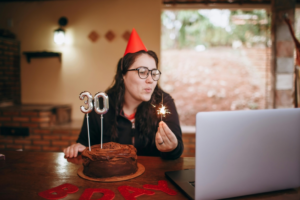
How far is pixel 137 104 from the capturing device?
162 cm

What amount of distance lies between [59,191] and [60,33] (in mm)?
3026

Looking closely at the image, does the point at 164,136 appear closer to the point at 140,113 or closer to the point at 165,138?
the point at 165,138

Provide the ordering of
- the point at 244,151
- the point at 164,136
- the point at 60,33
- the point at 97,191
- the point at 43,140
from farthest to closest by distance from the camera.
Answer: the point at 60,33
the point at 43,140
the point at 164,136
the point at 97,191
the point at 244,151

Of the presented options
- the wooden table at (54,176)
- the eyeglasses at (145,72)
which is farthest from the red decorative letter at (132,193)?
the eyeglasses at (145,72)

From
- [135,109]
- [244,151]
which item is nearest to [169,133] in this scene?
[244,151]

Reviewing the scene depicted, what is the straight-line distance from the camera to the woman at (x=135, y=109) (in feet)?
4.60

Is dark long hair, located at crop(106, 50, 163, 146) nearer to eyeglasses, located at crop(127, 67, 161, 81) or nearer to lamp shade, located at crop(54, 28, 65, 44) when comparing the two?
eyeglasses, located at crop(127, 67, 161, 81)

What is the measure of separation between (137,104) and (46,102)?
254 cm

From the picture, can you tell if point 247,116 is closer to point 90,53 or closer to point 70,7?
point 90,53

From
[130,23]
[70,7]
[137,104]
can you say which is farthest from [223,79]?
[137,104]

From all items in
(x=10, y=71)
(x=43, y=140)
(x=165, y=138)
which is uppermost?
(x=10, y=71)

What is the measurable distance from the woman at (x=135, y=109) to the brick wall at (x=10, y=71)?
101 inches

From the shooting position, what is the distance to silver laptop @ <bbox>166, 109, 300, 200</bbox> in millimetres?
694

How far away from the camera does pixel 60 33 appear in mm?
3305
